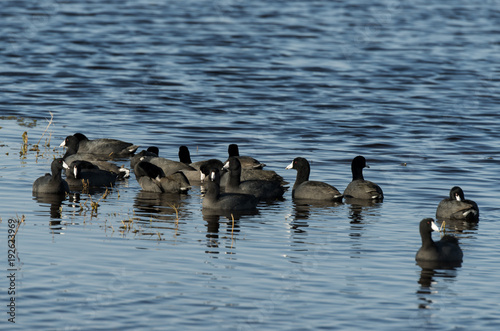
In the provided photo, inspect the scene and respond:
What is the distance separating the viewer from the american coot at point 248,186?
20.8 meters

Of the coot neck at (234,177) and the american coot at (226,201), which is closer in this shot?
the american coot at (226,201)

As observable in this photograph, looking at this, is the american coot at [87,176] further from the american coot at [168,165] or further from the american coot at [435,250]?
the american coot at [435,250]

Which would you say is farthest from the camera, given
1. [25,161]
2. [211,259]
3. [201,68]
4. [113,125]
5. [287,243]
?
[201,68]

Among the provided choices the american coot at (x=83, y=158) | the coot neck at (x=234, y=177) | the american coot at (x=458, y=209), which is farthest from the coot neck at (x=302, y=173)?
the american coot at (x=83, y=158)

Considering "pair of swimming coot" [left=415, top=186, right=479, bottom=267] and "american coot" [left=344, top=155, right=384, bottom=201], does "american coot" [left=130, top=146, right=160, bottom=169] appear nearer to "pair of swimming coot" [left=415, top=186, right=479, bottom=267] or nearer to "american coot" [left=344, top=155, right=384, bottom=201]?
"american coot" [left=344, top=155, right=384, bottom=201]

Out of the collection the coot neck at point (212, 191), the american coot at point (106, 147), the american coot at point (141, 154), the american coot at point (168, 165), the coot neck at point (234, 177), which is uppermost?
the american coot at point (106, 147)

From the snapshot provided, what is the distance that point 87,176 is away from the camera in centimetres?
2138

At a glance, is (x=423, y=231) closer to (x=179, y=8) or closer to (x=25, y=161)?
(x=25, y=161)

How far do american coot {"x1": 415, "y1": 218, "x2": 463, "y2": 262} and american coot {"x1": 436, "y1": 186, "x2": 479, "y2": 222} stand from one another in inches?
108

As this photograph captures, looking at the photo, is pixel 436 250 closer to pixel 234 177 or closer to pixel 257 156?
pixel 234 177

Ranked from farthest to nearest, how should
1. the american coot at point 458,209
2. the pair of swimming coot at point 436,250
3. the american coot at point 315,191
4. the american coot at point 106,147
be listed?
the american coot at point 106,147
the american coot at point 315,191
the american coot at point 458,209
the pair of swimming coot at point 436,250

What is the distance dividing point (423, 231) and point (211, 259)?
11.6 ft

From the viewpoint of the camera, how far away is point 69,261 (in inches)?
575

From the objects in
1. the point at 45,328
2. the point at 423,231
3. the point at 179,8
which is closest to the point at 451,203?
the point at 423,231
